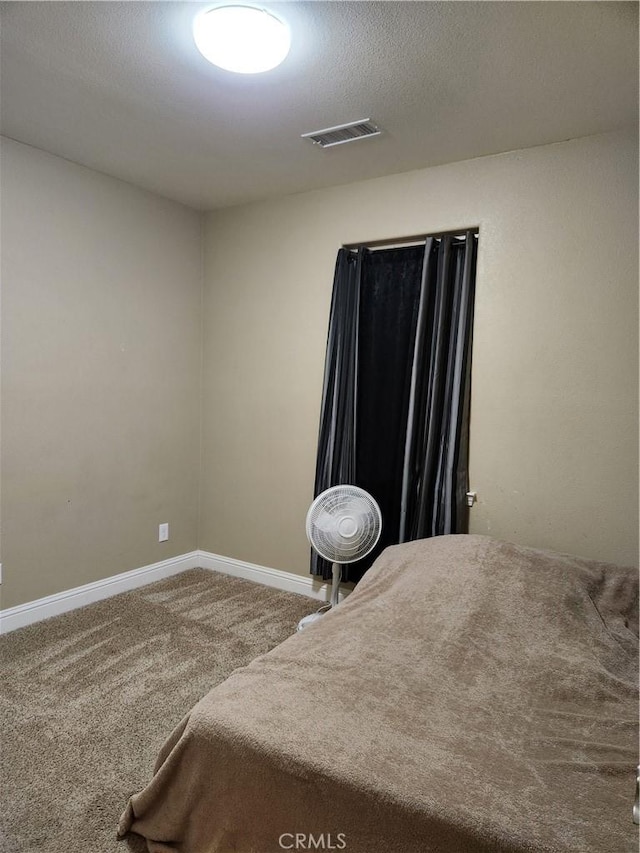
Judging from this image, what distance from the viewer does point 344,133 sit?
2.76 metres

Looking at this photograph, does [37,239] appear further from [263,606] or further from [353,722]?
[353,722]

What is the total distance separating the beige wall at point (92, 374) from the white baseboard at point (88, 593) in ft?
0.16

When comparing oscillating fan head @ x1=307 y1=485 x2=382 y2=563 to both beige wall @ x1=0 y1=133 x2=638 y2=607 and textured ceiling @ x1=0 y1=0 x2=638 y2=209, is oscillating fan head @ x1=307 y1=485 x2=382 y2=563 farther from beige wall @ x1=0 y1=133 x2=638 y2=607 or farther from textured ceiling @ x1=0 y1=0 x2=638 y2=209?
textured ceiling @ x1=0 y1=0 x2=638 y2=209

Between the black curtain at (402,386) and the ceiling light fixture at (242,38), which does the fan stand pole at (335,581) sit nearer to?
the black curtain at (402,386)

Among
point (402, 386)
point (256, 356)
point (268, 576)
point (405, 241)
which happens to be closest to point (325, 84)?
point (405, 241)

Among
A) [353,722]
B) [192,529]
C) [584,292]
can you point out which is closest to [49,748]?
[353,722]

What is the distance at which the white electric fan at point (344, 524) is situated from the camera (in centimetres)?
297

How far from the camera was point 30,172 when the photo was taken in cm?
306

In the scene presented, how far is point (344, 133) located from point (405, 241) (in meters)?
0.77

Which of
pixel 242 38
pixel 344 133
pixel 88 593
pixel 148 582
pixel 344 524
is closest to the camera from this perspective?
pixel 242 38

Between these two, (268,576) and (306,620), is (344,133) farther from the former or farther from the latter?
(268,576)

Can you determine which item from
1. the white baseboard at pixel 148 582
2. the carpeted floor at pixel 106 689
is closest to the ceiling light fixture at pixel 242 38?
the carpeted floor at pixel 106 689

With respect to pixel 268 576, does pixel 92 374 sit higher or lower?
higher

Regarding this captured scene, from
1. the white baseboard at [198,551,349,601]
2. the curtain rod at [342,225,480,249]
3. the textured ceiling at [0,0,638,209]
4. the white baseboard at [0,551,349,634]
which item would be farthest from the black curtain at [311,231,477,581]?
the textured ceiling at [0,0,638,209]
